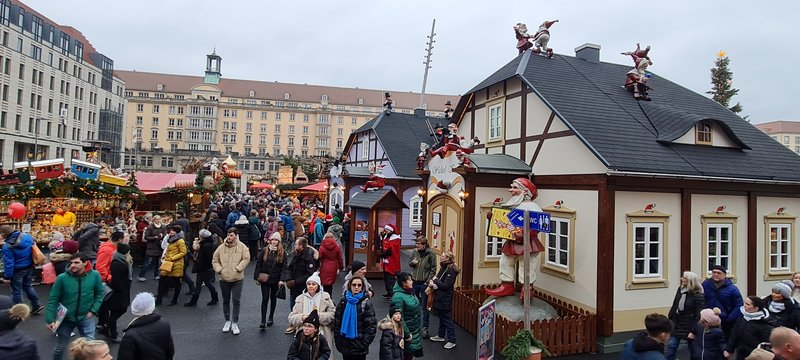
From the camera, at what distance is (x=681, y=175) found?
8789mm

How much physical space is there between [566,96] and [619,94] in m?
2.12

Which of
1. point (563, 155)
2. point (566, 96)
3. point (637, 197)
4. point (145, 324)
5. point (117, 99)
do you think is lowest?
point (145, 324)

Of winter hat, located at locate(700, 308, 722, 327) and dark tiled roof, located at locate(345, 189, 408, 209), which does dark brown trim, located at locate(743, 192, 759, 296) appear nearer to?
winter hat, located at locate(700, 308, 722, 327)

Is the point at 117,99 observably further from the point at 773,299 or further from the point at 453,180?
the point at 773,299

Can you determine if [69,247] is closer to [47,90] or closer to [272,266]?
[272,266]

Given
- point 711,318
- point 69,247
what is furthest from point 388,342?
point 69,247

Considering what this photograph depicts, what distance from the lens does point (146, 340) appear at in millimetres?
4281

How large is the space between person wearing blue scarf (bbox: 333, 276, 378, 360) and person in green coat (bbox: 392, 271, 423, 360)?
0.48 metres

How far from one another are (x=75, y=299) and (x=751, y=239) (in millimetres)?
13284

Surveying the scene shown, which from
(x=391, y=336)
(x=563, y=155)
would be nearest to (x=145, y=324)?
(x=391, y=336)

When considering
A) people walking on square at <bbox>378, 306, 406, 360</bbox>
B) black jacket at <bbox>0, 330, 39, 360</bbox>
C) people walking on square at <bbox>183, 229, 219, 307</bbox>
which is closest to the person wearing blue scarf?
people walking on square at <bbox>378, 306, 406, 360</bbox>

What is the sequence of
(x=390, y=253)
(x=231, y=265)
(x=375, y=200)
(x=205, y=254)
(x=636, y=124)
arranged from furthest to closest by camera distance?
(x=375, y=200)
(x=636, y=124)
(x=390, y=253)
(x=205, y=254)
(x=231, y=265)

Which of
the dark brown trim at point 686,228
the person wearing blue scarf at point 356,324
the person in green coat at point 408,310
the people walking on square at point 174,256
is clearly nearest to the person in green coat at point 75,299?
the people walking on square at point 174,256

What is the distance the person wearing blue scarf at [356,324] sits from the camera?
18.1 ft
